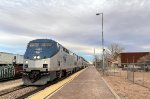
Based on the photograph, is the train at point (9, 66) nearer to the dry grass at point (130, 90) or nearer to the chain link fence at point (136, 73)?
the dry grass at point (130, 90)

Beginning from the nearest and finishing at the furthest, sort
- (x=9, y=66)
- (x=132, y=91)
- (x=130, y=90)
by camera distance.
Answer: (x=132, y=91) → (x=130, y=90) → (x=9, y=66)

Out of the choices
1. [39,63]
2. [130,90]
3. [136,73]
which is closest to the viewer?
[130,90]

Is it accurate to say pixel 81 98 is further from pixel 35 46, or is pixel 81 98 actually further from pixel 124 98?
pixel 35 46

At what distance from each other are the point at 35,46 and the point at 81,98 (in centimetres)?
1107

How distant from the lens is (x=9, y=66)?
30.5 metres

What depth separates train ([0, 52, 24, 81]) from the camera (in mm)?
28819

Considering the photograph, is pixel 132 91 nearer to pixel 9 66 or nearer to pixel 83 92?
pixel 83 92

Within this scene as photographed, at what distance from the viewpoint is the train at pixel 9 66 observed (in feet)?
94.5

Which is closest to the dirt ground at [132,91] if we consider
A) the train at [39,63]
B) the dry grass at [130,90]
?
the dry grass at [130,90]

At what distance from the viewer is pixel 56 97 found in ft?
48.1

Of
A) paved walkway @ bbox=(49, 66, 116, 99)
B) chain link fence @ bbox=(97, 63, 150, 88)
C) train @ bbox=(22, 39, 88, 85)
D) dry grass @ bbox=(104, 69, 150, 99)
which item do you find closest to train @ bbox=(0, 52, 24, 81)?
train @ bbox=(22, 39, 88, 85)

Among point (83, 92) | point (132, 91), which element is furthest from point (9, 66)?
point (132, 91)

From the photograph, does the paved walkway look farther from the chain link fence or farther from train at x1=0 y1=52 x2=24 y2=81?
train at x1=0 y1=52 x2=24 y2=81

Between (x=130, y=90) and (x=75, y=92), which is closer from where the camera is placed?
(x=75, y=92)
